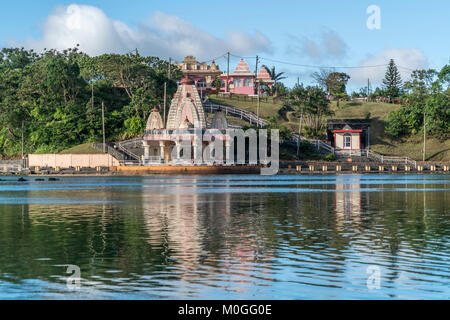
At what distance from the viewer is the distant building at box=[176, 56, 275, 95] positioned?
536 ft

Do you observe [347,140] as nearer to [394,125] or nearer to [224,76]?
[394,125]

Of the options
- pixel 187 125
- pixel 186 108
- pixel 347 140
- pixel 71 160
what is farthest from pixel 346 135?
pixel 71 160

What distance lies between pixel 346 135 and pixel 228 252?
101 m

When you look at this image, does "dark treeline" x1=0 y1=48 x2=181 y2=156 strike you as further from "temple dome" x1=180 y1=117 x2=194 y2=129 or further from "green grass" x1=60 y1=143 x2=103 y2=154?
"temple dome" x1=180 y1=117 x2=194 y2=129

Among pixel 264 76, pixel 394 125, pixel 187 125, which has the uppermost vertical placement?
pixel 264 76

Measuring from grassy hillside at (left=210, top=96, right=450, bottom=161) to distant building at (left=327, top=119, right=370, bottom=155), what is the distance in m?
4.61

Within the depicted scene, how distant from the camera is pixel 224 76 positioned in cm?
16475

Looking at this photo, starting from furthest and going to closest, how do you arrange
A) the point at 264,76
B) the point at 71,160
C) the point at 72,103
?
1. the point at 264,76
2. the point at 72,103
3. the point at 71,160

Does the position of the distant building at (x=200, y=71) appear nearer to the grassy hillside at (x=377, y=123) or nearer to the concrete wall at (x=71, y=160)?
the grassy hillside at (x=377, y=123)

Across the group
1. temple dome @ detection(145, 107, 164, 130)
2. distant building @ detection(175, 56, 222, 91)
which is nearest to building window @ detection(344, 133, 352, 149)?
temple dome @ detection(145, 107, 164, 130)
